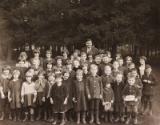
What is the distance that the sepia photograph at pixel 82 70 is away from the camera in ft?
30.3

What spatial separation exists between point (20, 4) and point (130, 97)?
16.4ft

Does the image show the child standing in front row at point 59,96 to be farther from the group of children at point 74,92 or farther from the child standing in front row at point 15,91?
the child standing in front row at point 15,91

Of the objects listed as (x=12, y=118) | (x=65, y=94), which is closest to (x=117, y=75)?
(x=65, y=94)

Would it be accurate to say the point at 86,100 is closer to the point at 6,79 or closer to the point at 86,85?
the point at 86,85

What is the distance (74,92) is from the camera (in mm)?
9258

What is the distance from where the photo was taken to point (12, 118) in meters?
9.63

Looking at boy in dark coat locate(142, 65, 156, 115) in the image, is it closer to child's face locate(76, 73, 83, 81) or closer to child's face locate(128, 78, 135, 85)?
child's face locate(128, 78, 135, 85)

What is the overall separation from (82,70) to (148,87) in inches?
64.3

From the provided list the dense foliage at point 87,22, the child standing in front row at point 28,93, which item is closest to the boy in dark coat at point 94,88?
the child standing in front row at point 28,93

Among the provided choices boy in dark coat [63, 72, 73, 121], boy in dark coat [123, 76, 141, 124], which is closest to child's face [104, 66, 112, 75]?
boy in dark coat [123, 76, 141, 124]

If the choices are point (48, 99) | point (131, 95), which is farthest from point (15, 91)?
point (131, 95)

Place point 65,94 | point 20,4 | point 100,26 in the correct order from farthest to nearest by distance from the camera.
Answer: point 20,4
point 100,26
point 65,94

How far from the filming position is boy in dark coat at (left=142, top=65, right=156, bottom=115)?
9773mm

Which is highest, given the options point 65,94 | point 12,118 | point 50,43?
point 50,43
